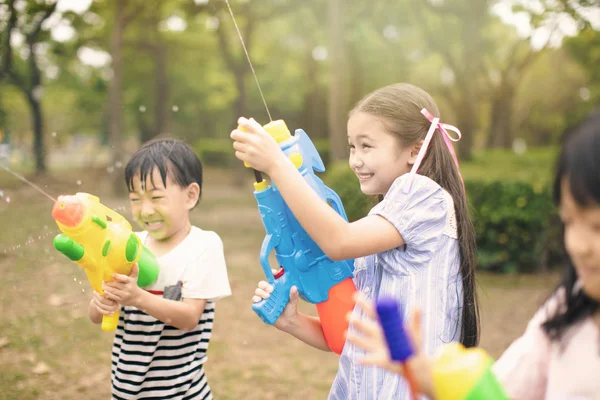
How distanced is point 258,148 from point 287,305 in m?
0.60

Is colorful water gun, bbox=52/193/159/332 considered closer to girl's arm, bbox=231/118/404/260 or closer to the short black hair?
the short black hair

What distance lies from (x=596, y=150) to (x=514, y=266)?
720 cm

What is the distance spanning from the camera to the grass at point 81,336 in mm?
3912

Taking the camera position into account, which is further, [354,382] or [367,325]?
[354,382]

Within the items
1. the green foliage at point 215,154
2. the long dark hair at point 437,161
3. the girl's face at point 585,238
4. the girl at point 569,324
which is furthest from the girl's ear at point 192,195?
the green foliage at point 215,154

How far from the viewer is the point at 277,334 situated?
5812 mm

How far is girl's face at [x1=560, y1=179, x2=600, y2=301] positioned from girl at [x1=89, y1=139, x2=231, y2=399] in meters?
1.36

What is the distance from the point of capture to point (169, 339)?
2102 millimetres

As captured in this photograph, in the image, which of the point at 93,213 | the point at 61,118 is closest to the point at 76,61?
the point at 61,118

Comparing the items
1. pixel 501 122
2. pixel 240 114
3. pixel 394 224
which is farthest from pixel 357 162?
pixel 501 122

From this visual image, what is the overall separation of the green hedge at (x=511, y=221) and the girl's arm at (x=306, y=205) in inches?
230

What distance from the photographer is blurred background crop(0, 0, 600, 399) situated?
14.9ft

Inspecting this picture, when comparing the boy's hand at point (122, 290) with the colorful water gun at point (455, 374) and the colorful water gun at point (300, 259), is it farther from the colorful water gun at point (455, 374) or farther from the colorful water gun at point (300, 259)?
the colorful water gun at point (455, 374)

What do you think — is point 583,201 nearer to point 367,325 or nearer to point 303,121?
point 367,325
